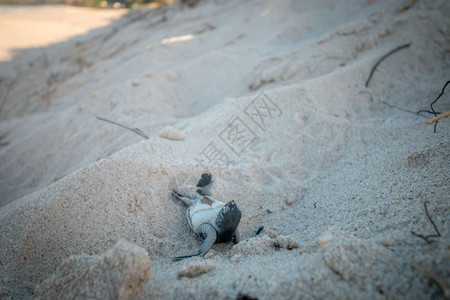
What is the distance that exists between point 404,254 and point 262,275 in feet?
1.86

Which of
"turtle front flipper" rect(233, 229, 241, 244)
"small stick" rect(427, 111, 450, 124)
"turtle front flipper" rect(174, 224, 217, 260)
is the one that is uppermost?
"small stick" rect(427, 111, 450, 124)

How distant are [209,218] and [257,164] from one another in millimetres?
657

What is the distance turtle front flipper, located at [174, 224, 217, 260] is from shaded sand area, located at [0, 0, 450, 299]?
0.04 metres

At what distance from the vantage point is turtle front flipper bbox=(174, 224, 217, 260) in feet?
4.54

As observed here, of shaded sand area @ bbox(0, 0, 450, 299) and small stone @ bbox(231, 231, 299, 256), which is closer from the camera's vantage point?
shaded sand area @ bbox(0, 0, 450, 299)

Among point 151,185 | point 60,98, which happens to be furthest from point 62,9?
point 151,185

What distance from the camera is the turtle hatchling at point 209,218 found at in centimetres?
144

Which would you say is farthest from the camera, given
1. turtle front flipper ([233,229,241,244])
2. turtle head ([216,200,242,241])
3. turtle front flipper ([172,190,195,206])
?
turtle front flipper ([172,190,195,206])

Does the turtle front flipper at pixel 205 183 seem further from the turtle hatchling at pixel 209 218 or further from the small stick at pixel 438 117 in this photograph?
the small stick at pixel 438 117

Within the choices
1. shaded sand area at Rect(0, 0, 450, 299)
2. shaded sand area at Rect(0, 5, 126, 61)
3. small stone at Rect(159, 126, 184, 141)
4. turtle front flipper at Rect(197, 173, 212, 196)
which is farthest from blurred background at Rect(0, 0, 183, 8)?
turtle front flipper at Rect(197, 173, 212, 196)

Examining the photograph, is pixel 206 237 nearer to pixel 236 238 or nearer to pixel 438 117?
pixel 236 238

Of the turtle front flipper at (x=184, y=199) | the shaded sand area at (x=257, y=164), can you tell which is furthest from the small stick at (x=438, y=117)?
the turtle front flipper at (x=184, y=199)

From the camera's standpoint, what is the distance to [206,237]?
1467 mm

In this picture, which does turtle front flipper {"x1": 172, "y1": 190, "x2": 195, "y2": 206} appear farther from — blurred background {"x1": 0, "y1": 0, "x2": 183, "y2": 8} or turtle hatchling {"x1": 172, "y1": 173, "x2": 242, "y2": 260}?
blurred background {"x1": 0, "y1": 0, "x2": 183, "y2": 8}
